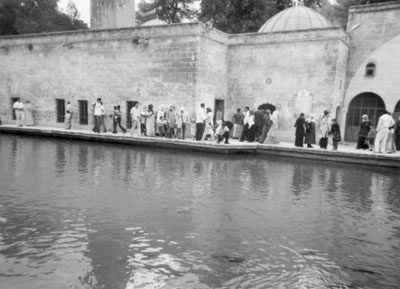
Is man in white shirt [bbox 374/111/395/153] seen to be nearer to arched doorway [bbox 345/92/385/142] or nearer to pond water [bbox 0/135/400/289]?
pond water [bbox 0/135/400/289]

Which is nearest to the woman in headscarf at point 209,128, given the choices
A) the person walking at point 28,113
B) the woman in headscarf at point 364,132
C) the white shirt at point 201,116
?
the white shirt at point 201,116

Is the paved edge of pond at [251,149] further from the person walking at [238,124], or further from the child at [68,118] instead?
the person walking at [238,124]

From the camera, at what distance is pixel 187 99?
1402 centimetres

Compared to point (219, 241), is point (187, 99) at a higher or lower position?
higher

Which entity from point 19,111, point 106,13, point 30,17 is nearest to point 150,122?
point 19,111

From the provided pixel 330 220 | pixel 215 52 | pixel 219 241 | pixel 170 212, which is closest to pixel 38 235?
pixel 170 212

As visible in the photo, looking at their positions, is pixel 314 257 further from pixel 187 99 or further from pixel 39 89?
pixel 39 89

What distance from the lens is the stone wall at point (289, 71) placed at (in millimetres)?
13523

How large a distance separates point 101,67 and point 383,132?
1220 centimetres

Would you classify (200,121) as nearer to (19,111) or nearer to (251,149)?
(251,149)

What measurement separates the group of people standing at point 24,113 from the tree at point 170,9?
48.5 feet

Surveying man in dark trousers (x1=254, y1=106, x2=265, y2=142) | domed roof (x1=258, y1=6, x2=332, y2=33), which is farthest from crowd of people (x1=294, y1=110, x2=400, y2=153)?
domed roof (x1=258, y1=6, x2=332, y2=33)

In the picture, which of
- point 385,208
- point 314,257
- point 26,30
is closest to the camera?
point 314,257

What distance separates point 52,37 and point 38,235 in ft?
48.9
